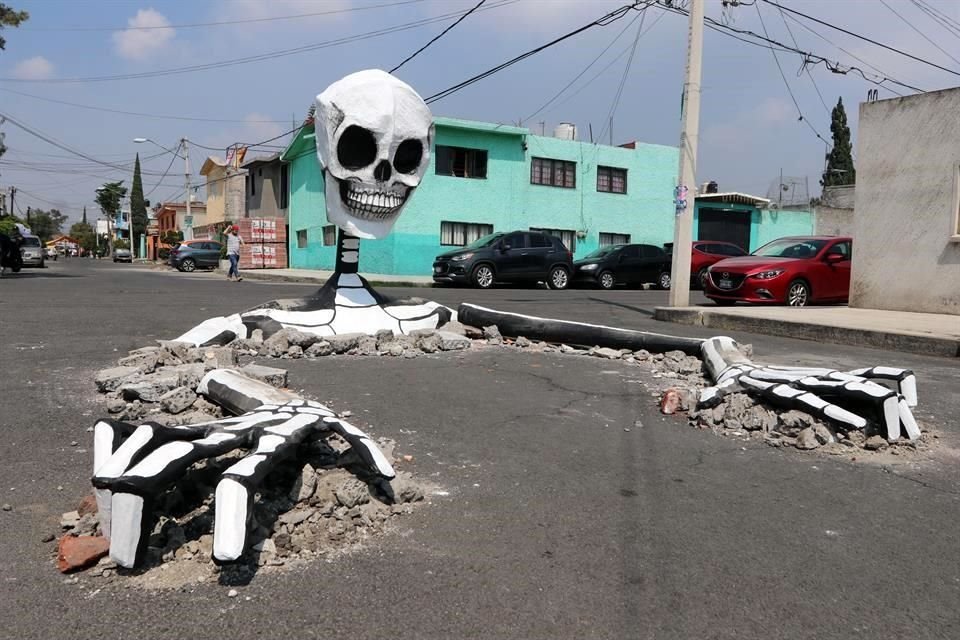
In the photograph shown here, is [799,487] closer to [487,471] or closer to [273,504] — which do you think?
[487,471]

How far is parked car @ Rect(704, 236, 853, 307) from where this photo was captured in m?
13.0

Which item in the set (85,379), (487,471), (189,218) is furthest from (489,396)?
(189,218)

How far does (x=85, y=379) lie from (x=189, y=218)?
40156 mm

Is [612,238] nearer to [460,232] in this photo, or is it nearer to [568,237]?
[568,237]

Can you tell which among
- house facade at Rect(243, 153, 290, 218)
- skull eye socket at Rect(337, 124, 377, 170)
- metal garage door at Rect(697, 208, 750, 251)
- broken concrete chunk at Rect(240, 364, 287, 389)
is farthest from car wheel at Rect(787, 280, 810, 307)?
house facade at Rect(243, 153, 290, 218)

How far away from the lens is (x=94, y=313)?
9.55 meters

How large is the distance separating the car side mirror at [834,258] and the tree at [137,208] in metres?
79.4

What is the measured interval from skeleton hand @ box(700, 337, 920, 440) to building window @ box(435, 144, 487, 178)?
22.3 m

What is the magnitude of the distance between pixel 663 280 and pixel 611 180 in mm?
7950

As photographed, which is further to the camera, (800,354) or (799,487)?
(800,354)

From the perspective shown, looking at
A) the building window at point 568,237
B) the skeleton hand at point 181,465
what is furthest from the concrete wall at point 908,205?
the building window at point 568,237

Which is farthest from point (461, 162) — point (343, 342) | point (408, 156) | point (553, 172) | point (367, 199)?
point (343, 342)

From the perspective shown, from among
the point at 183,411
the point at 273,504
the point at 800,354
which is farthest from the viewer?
the point at 800,354

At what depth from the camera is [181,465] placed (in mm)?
2426
